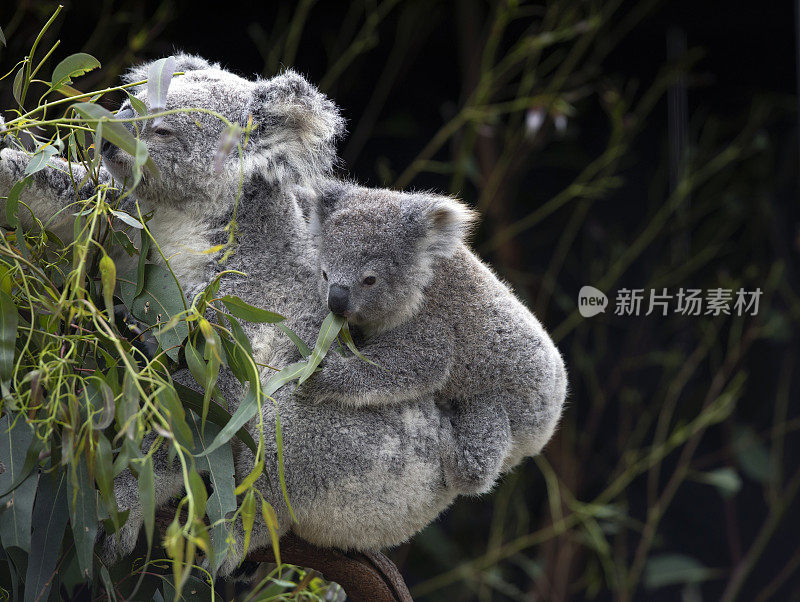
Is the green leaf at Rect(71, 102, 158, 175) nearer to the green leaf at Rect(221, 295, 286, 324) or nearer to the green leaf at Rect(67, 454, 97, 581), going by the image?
the green leaf at Rect(221, 295, 286, 324)

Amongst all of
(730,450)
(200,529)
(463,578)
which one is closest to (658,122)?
(730,450)

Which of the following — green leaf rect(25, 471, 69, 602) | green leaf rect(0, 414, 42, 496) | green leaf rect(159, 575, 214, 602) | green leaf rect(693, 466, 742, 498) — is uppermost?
green leaf rect(693, 466, 742, 498)

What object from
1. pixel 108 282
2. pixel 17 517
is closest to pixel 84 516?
pixel 17 517

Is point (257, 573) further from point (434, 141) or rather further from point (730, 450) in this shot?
point (730, 450)

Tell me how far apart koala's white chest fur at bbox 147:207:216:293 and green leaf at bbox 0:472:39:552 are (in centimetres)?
49

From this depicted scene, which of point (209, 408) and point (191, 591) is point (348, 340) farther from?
point (191, 591)

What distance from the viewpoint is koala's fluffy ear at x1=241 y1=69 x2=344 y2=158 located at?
1598mm

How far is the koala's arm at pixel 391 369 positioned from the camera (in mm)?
1529

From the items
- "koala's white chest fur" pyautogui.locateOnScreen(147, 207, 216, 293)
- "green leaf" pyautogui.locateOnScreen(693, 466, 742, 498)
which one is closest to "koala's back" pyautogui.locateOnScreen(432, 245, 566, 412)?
"koala's white chest fur" pyautogui.locateOnScreen(147, 207, 216, 293)

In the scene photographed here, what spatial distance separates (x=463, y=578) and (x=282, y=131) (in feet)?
8.33

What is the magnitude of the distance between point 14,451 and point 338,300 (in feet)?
1.84

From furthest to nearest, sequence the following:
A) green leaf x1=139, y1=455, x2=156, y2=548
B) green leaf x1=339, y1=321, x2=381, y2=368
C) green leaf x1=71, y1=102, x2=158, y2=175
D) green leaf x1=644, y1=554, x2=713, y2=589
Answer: green leaf x1=644, y1=554, x2=713, y2=589, green leaf x1=339, y1=321, x2=381, y2=368, green leaf x1=71, y1=102, x2=158, y2=175, green leaf x1=139, y1=455, x2=156, y2=548

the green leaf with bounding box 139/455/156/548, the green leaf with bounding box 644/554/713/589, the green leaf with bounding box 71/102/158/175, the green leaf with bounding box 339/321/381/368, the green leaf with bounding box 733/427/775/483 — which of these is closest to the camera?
the green leaf with bounding box 139/455/156/548

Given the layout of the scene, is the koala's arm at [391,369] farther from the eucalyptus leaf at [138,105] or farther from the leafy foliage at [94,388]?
the eucalyptus leaf at [138,105]
